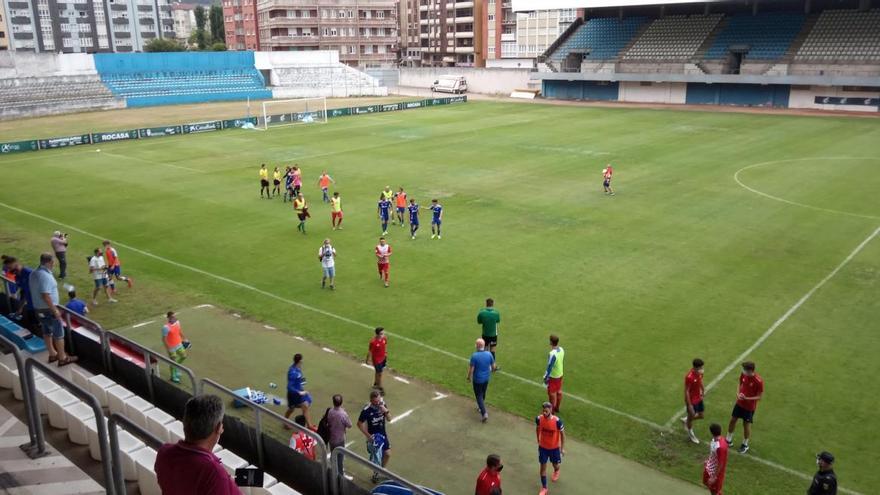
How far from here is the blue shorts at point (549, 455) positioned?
1088 centimetres

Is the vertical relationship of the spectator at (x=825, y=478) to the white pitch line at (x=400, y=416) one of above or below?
above

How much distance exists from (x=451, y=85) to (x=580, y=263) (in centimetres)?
7479

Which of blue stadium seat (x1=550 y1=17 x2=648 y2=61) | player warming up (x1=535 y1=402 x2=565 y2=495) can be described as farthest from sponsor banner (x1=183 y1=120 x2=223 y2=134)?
player warming up (x1=535 y1=402 x2=565 y2=495)

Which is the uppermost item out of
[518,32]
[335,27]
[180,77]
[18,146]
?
[335,27]

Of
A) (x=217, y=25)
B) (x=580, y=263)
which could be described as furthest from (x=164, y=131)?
(x=217, y=25)

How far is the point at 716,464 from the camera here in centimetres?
1027

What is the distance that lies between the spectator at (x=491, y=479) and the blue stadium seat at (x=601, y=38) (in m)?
73.1

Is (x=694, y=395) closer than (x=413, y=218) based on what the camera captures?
Yes

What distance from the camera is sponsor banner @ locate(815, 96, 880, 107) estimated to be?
59.7 meters

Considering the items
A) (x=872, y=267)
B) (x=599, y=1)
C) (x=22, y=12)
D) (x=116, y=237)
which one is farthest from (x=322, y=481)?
(x=22, y=12)

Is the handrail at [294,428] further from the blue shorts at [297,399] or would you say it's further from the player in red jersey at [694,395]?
the player in red jersey at [694,395]

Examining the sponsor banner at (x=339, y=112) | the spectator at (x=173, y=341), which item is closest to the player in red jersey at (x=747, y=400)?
the spectator at (x=173, y=341)

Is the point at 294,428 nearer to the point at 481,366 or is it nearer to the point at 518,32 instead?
the point at 481,366

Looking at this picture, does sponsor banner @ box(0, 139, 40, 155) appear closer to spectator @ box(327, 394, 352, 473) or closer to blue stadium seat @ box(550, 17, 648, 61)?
spectator @ box(327, 394, 352, 473)
